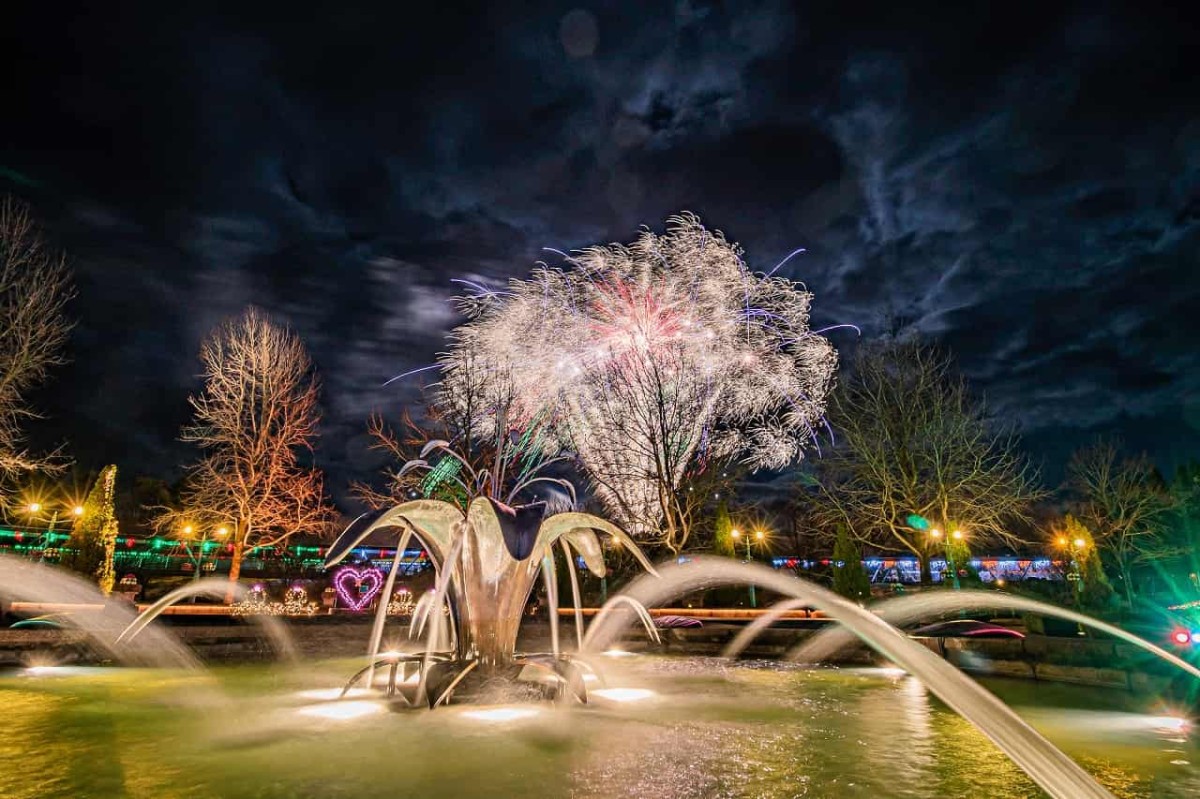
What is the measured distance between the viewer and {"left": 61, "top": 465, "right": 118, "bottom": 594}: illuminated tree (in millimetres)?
22859

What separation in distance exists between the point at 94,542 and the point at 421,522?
768 inches

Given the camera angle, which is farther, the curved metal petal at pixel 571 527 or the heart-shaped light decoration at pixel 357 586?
the heart-shaped light decoration at pixel 357 586

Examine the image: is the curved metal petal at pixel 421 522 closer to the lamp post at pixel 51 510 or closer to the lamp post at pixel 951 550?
the lamp post at pixel 51 510

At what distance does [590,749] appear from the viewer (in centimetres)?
679

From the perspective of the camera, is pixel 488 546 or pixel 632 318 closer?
pixel 488 546

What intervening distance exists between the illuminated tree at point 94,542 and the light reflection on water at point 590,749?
14.8 m

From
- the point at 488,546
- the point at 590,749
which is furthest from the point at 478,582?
the point at 590,749

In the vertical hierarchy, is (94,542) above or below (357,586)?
above

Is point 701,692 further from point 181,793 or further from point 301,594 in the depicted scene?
point 301,594

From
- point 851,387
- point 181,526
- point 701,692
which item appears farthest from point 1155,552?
point 181,526

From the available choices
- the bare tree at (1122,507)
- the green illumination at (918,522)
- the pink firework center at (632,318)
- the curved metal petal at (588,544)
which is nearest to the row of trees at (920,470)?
the green illumination at (918,522)

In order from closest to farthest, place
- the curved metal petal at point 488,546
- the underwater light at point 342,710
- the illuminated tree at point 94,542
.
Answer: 1. the underwater light at point 342,710
2. the curved metal petal at point 488,546
3. the illuminated tree at point 94,542

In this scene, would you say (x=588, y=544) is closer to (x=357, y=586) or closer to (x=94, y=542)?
(x=357, y=586)

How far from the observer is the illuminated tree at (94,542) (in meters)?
22.9
